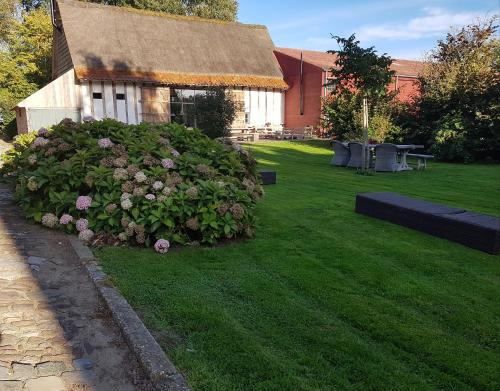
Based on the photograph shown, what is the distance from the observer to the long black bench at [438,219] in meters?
5.00

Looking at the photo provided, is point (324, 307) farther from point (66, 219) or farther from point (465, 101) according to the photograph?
point (465, 101)

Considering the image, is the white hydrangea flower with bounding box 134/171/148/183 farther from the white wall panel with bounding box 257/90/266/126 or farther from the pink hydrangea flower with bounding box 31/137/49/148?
the white wall panel with bounding box 257/90/266/126

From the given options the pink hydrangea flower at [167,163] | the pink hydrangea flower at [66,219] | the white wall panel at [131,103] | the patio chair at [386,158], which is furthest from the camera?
the white wall panel at [131,103]

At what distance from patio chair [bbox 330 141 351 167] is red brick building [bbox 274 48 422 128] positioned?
1207 centimetres

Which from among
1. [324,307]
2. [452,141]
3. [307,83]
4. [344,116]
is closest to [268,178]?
→ [324,307]

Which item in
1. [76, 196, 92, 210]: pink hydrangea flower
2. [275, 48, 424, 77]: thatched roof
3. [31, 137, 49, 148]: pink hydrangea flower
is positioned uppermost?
[275, 48, 424, 77]: thatched roof

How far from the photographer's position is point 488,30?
734 inches

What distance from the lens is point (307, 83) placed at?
27.5 meters

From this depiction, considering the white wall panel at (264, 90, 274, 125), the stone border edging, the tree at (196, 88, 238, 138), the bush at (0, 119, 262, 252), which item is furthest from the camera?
the white wall panel at (264, 90, 274, 125)

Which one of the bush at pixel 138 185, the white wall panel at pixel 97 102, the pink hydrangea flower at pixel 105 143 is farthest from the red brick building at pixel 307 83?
the pink hydrangea flower at pixel 105 143

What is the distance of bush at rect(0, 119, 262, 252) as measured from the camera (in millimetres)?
4996

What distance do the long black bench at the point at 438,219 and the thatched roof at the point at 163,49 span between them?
19.9 metres

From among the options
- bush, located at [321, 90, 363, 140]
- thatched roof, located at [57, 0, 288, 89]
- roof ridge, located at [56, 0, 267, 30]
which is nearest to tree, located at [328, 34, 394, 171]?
bush, located at [321, 90, 363, 140]

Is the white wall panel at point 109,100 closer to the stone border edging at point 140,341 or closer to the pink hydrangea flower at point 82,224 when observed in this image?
the pink hydrangea flower at point 82,224
